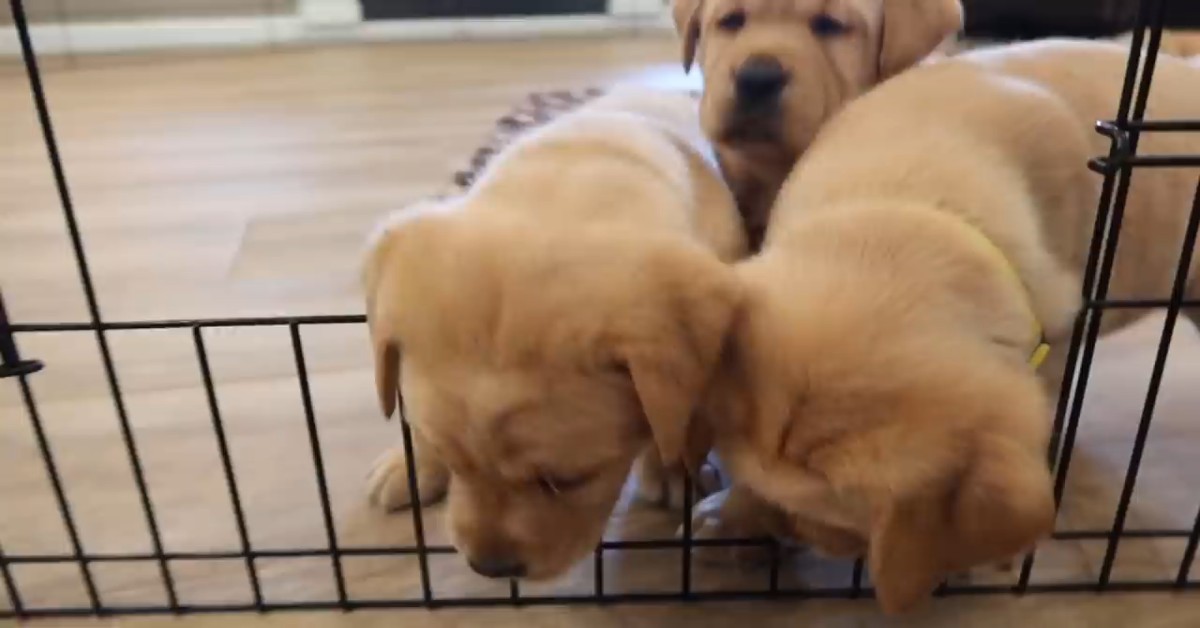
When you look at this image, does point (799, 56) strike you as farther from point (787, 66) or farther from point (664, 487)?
point (664, 487)

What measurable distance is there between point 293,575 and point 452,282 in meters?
0.47

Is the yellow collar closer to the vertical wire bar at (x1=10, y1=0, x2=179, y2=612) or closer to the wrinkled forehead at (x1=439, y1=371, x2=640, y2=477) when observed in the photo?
the wrinkled forehead at (x1=439, y1=371, x2=640, y2=477)

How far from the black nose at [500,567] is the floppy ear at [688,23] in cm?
72

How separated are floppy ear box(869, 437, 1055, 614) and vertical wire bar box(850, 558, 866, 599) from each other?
0.25m

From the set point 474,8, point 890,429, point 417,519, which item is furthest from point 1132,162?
point 474,8

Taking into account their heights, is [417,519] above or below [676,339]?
below

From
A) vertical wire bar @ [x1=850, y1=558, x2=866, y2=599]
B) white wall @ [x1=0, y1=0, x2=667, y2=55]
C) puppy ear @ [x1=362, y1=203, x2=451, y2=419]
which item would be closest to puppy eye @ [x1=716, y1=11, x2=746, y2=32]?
puppy ear @ [x1=362, y1=203, x2=451, y2=419]

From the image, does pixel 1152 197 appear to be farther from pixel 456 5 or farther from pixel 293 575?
pixel 456 5

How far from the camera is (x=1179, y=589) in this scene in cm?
110

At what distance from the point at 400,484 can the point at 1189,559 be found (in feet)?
2.52

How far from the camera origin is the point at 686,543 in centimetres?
103

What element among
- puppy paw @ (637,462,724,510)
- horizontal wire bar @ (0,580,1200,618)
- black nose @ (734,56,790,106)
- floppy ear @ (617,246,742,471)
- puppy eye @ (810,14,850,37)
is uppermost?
puppy eye @ (810,14,850,37)

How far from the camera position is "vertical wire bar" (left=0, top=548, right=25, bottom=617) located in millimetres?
1067

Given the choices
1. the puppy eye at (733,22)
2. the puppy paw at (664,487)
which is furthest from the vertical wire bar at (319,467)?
the puppy eye at (733,22)
